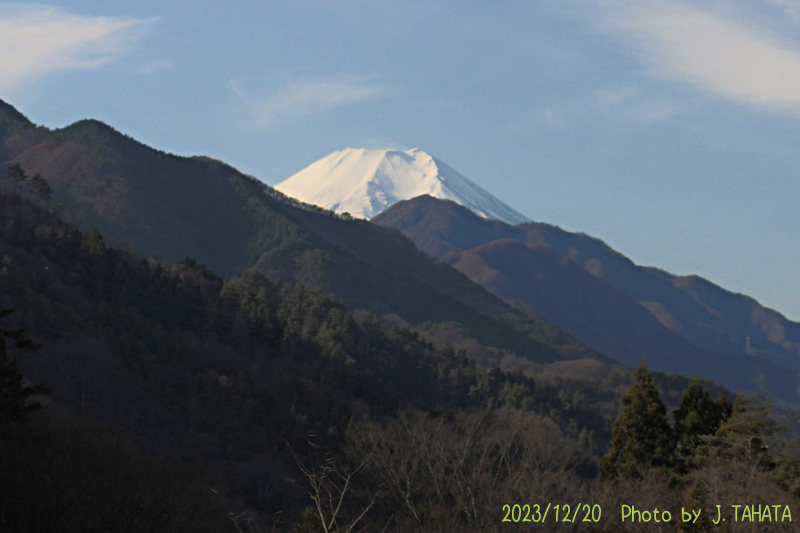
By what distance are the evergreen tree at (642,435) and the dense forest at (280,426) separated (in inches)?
4.6

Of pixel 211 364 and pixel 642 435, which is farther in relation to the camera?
pixel 211 364

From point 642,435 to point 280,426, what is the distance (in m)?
54.5

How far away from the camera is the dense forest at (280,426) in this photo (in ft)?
126

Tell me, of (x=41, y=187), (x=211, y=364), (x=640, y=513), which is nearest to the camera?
(x=640, y=513)

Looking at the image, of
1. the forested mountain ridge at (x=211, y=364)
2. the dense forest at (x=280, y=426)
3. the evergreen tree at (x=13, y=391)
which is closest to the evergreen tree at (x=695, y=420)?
the dense forest at (x=280, y=426)

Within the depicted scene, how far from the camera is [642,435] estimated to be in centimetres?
5378

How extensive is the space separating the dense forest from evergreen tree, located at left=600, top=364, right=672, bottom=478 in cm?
12

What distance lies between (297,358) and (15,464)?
3491 inches

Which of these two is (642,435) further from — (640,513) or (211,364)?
(211,364)

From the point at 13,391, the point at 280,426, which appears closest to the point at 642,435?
the point at 13,391

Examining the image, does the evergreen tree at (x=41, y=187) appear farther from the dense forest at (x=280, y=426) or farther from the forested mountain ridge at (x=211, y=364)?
the forested mountain ridge at (x=211, y=364)

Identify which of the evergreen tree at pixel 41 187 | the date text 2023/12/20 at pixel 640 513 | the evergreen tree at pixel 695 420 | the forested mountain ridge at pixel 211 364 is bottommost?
the forested mountain ridge at pixel 211 364

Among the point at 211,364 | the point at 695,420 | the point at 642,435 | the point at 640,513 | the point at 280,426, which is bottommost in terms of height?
the point at 280,426

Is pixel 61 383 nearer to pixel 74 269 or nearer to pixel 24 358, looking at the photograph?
pixel 24 358
